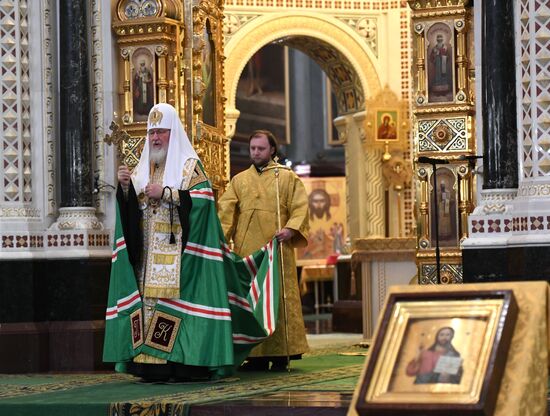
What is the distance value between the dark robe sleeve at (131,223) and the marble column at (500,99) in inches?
111

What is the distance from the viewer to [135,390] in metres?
10.2

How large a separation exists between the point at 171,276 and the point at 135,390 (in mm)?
899

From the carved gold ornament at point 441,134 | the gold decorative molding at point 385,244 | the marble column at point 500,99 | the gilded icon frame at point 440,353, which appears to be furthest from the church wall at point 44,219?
the gilded icon frame at point 440,353

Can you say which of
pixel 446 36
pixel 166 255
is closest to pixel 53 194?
pixel 166 255

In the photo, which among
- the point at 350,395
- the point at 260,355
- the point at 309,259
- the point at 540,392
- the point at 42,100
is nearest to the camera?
the point at 540,392

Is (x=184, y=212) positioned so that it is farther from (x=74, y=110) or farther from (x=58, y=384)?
(x=74, y=110)

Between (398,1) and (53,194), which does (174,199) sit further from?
(398,1)

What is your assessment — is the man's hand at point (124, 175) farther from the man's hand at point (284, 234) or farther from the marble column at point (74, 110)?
the marble column at point (74, 110)

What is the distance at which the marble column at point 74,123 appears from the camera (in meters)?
12.7

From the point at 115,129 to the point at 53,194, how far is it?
124 centimetres

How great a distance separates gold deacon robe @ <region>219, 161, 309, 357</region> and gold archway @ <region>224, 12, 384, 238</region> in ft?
21.8

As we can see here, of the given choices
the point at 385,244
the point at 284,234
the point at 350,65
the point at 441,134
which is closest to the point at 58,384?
the point at 284,234

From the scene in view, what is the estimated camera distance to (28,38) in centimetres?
1280

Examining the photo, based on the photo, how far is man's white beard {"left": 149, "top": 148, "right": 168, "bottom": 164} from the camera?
10820 mm
